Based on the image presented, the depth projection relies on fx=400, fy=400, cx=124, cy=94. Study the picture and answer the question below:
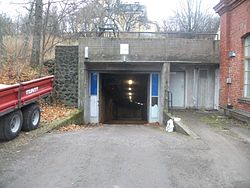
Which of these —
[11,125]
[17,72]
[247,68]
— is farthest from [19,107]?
[247,68]

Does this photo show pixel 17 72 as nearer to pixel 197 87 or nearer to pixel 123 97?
pixel 197 87

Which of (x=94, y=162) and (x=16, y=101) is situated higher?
(x=16, y=101)

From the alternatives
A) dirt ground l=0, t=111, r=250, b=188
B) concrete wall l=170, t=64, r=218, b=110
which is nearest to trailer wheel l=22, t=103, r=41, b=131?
dirt ground l=0, t=111, r=250, b=188

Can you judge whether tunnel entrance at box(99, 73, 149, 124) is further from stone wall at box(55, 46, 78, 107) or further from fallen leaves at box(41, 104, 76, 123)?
fallen leaves at box(41, 104, 76, 123)

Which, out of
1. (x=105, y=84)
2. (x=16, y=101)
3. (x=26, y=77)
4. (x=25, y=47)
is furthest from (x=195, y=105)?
(x=16, y=101)

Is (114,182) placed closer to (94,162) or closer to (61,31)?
(94,162)

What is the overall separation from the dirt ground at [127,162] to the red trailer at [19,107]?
892 mm

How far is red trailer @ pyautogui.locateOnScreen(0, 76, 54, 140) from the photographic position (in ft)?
36.6

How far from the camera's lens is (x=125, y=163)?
A: 8680 mm

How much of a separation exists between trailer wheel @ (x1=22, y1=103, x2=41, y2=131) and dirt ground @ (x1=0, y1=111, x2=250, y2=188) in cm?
102

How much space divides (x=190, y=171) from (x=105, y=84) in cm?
1875

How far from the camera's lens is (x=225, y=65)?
18.8 meters

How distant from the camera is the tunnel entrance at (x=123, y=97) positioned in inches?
1026

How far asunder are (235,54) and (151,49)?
14.9 ft
